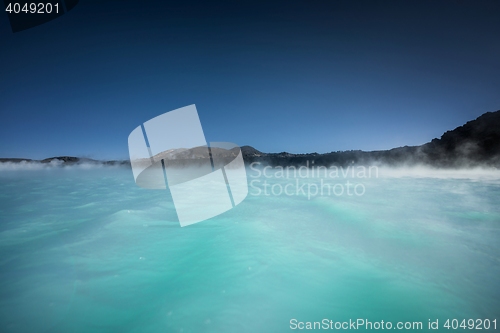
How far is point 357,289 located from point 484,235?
4298 millimetres

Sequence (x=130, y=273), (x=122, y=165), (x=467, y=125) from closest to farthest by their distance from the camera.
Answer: (x=130, y=273) < (x=467, y=125) < (x=122, y=165)

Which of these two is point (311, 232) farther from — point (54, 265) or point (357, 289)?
point (54, 265)

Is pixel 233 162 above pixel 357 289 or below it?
above

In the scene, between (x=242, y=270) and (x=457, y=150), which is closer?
(x=242, y=270)

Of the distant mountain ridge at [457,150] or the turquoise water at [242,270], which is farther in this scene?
the distant mountain ridge at [457,150]

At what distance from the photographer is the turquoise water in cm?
257

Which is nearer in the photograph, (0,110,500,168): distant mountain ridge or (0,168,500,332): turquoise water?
(0,168,500,332): turquoise water

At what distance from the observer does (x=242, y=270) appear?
3.55m

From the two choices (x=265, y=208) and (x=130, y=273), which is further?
(x=265, y=208)

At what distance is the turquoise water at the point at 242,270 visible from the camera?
2.57 m

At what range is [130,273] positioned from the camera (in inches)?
135

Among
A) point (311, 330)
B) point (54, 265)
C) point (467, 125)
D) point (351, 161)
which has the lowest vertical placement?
point (311, 330)

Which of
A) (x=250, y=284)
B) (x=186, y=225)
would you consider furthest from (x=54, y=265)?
(x=250, y=284)

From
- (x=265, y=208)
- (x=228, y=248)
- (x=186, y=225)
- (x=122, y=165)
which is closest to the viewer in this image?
(x=228, y=248)
